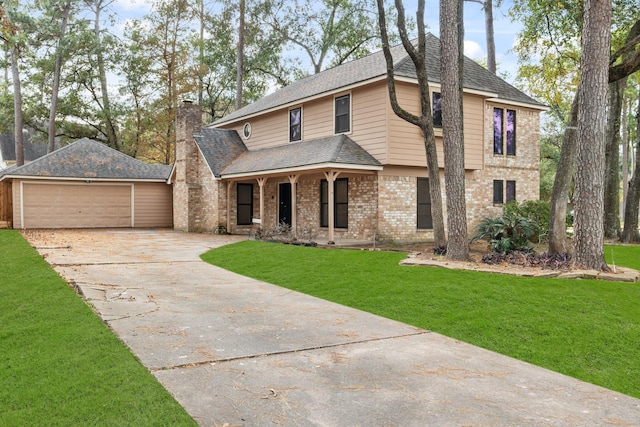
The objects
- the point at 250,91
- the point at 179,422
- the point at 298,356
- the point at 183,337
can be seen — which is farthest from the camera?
the point at 250,91

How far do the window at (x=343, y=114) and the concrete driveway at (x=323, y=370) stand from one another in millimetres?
10093

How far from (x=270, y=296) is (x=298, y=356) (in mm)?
3084

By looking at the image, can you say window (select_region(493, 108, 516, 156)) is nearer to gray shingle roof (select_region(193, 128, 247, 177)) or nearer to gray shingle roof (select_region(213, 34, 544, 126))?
gray shingle roof (select_region(213, 34, 544, 126))

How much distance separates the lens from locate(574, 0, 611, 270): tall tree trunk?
8922mm

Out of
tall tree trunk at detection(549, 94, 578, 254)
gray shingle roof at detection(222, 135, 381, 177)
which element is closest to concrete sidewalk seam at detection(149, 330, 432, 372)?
tall tree trunk at detection(549, 94, 578, 254)

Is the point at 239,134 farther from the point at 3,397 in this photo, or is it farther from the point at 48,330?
the point at 3,397

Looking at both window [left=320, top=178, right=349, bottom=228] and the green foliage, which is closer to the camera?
the green foliage

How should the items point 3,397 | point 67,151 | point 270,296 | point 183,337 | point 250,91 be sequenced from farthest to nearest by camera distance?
point 250,91
point 67,151
point 270,296
point 183,337
point 3,397

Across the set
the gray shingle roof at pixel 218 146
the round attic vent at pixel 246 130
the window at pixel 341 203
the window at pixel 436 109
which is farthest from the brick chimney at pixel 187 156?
the window at pixel 436 109

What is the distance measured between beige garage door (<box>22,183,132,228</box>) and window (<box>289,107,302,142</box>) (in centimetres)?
1001

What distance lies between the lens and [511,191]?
752 inches

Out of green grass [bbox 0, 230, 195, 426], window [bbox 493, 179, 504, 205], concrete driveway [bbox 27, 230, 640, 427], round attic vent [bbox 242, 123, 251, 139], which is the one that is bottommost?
concrete driveway [bbox 27, 230, 640, 427]

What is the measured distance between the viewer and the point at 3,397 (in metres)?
3.57

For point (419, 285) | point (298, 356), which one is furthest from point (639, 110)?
point (298, 356)
